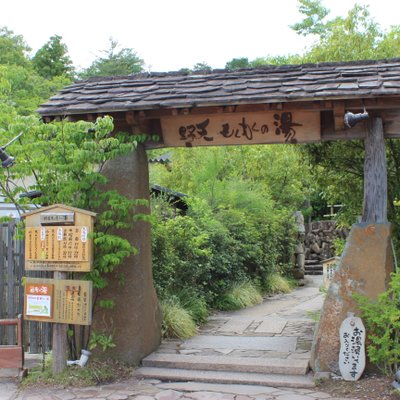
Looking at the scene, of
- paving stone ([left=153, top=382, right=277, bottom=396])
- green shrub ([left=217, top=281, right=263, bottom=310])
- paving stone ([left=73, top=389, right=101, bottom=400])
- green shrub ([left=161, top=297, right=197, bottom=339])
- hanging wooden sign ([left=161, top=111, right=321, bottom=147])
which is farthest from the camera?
green shrub ([left=217, top=281, right=263, bottom=310])

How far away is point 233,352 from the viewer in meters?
7.94

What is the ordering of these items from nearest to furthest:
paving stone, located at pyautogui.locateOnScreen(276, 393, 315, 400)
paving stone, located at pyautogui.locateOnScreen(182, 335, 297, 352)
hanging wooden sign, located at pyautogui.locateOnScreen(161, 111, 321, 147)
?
paving stone, located at pyautogui.locateOnScreen(276, 393, 315, 400), hanging wooden sign, located at pyautogui.locateOnScreen(161, 111, 321, 147), paving stone, located at pyautogui.locateOnScreen(182, 335, 297, 352)

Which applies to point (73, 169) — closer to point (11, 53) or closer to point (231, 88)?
point (231, 88)

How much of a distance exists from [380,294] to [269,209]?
10410 millimetres

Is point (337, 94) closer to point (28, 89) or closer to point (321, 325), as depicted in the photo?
point (321, 325)

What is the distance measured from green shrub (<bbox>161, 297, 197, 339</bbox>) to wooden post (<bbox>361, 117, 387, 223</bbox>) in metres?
3.68

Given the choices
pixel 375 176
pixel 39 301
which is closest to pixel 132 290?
pixel 39 301

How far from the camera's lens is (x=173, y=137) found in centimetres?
772

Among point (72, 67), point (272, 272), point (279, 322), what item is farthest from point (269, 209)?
point (72, 67)

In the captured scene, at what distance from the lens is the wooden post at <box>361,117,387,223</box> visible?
6824mm

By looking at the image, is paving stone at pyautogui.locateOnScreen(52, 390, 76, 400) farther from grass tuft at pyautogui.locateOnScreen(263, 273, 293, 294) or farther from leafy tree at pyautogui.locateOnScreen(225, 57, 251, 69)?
leafy tree at pyautogui.locateOnScreen(225, 57, 251, 69)

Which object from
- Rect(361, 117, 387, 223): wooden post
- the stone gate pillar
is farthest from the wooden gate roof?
the stone gate pillar

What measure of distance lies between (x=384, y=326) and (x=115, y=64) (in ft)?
111

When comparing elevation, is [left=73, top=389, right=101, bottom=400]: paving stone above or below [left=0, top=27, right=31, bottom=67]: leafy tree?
below
